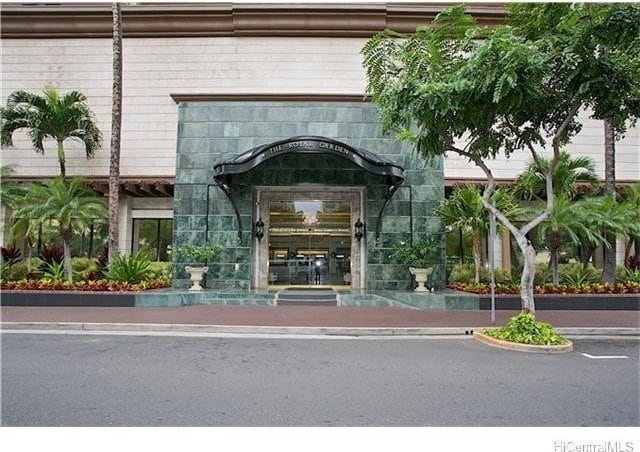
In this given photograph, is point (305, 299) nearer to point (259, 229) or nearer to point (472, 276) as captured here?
point (259, 229)

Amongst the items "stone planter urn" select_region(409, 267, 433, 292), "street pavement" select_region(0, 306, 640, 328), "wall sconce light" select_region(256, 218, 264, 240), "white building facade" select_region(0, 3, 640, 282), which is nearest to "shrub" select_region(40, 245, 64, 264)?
"white building facade" select_region(0, 3, 640, 282)

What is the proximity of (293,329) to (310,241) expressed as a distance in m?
8.02

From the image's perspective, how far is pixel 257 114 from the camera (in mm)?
16703

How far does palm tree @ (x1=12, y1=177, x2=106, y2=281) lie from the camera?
13836mm

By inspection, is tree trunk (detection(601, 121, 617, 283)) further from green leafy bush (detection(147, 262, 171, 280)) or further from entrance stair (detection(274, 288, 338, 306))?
green leafy bush (detection(147, 262, 171, 280))

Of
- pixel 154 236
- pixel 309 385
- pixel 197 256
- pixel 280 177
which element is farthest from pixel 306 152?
pixel 154 236

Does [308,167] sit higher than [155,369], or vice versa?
[308,167]

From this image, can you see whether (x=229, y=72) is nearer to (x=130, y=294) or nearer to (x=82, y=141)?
(x=82, y=141)

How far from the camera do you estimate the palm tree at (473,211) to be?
13.7m

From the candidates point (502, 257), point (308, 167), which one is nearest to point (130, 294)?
point (308, 167)

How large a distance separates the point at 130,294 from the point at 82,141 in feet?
32.3

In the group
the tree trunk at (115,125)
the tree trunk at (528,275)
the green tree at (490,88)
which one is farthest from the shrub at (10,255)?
the tree trunk at (528,275)

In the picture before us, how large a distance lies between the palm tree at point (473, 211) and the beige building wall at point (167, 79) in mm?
4476

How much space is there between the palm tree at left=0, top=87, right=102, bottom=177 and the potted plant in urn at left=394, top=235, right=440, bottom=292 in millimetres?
13707
